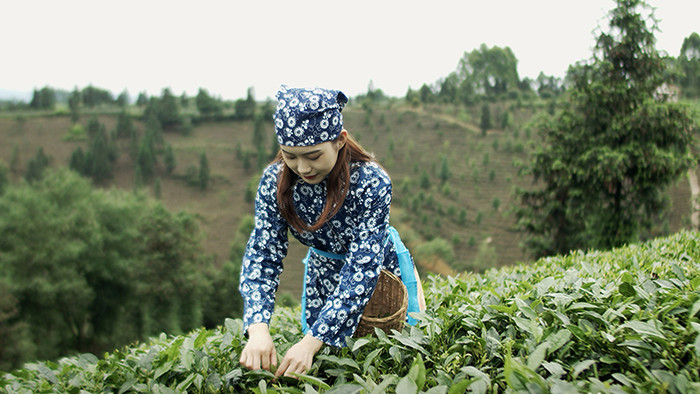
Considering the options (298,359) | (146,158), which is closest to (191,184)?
(146,158)

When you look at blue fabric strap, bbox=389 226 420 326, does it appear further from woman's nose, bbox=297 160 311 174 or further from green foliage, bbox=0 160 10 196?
green foliage, bbox=0 160 10 196

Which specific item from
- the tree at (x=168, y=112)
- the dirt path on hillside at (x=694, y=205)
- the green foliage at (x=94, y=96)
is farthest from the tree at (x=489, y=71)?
the green foliage at (x=94, y=96)

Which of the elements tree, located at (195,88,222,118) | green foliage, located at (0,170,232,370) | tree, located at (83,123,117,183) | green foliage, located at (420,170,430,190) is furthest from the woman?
tree, located at (195,88,222,118)

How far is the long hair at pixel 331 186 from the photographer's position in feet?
6.30

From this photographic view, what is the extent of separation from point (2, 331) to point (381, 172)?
1941 cm

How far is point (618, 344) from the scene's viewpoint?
1.52m

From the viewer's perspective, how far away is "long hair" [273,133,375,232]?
1919 millimetres

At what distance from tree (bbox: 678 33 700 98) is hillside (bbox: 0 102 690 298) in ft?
27.9

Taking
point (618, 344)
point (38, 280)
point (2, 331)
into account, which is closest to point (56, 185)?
point (38, 280)

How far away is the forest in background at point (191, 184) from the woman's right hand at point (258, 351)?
12.9 m

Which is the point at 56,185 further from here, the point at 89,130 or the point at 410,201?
the point at 410,201

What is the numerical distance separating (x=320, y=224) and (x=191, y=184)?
104 ft

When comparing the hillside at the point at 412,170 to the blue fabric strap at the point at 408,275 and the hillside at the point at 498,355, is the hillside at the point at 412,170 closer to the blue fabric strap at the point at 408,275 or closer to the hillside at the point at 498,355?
the blue fabric strap at the point at 408,275

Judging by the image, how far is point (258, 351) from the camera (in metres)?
1.67
